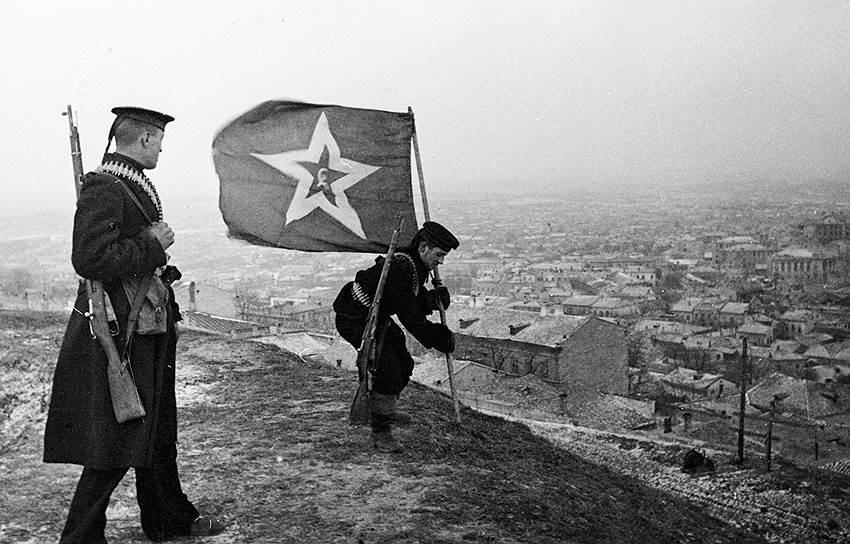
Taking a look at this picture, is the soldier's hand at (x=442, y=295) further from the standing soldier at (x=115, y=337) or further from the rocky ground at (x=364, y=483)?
the standing soldier at (x=115, y=337)

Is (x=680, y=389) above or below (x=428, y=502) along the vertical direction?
below

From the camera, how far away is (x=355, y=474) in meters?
4.73

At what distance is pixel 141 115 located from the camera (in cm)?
319

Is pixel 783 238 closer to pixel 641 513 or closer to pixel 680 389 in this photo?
pixel 680 389

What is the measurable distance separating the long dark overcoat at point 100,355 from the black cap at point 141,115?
284 millimetres

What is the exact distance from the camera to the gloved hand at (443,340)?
491 cm

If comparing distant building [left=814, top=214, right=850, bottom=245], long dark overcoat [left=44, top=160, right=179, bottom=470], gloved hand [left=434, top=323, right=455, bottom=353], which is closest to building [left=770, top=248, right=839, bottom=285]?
distant building [left=814, top=214, right=850, bottom=245]

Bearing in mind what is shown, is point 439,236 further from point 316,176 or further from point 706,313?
point 706,313

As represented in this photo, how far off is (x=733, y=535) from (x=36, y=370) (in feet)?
23.9

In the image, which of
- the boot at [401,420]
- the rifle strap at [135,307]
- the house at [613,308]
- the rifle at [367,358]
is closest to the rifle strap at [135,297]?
the rifle strap at [135,307]

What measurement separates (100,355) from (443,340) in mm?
2380

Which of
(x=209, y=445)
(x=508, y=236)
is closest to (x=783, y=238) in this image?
(x=508, y=236)

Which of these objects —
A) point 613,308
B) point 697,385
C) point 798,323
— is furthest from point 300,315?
point 798,323

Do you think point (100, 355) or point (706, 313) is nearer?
point (100, 355)
